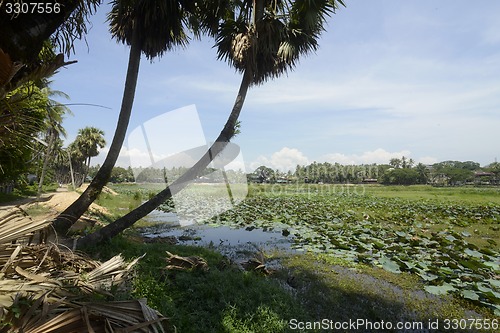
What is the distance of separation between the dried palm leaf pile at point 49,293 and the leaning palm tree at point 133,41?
4181mm

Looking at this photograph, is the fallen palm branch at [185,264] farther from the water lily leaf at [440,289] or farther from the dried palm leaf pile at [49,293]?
the water lily leaf at [440,289]

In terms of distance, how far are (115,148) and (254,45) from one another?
3906 millimetres

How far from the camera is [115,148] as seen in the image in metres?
6.22

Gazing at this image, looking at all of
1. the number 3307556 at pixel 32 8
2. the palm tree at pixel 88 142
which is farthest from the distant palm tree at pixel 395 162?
the number 3307556 at pixel 32 8

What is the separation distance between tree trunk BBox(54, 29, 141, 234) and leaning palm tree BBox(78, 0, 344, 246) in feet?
1.98

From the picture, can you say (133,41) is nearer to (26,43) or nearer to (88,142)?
(26,43)

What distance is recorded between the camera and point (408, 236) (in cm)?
916

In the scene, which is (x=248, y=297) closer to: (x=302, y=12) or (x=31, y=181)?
(x=302, y=12)

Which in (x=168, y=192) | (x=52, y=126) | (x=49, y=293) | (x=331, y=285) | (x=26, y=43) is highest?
(x=26, y=43)

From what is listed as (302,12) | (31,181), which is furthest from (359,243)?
(31,181)

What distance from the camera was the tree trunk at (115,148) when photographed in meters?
6.10

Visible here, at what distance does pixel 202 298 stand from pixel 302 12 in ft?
21.5

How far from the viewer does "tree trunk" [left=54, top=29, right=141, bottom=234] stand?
610 centimetres

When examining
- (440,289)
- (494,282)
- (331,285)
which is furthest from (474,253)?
(331,285)
